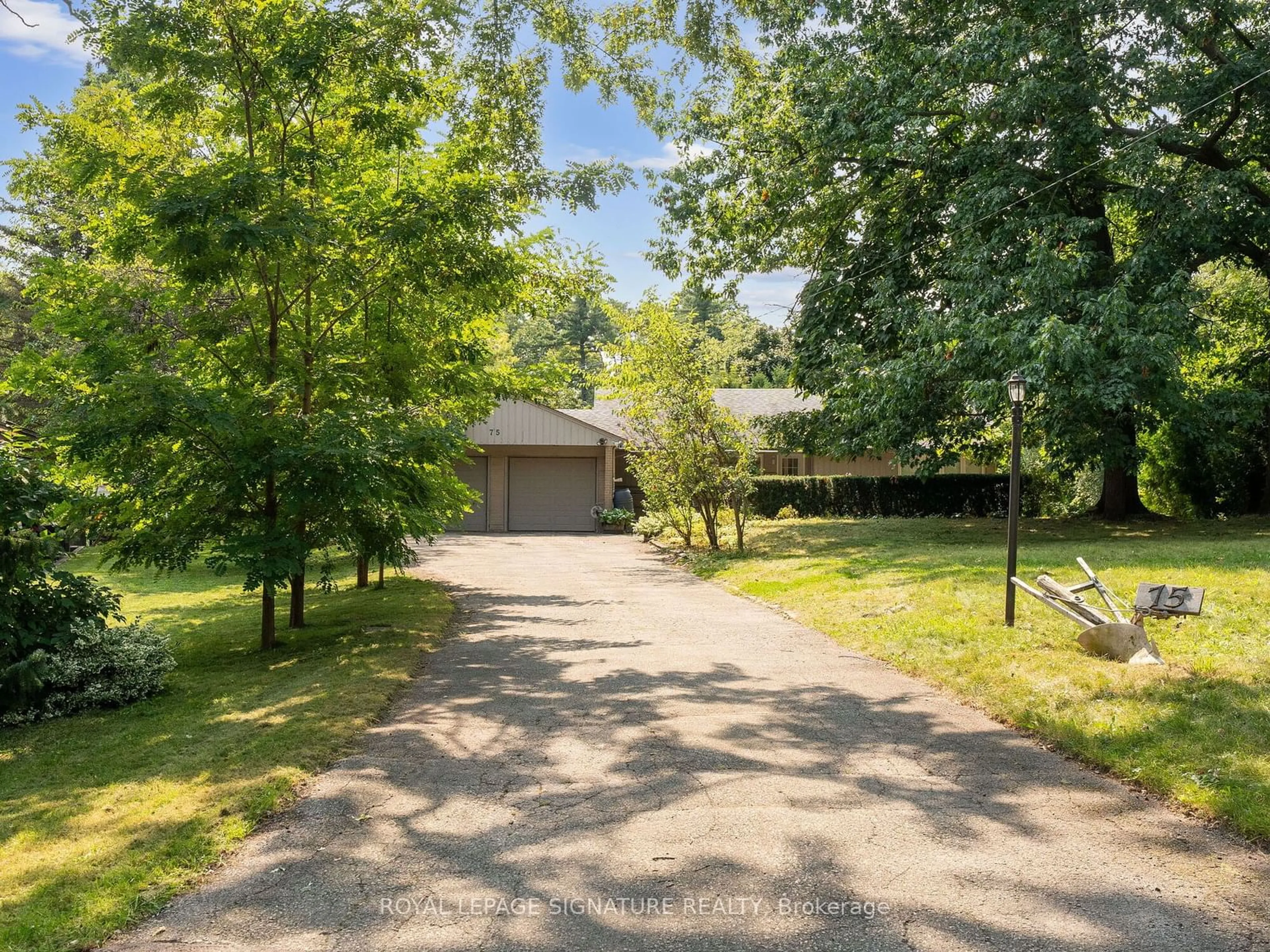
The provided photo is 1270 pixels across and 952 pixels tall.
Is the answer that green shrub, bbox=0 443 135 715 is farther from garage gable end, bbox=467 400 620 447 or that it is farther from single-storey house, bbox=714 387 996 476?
single-storey house, bbox=714 387 996 476

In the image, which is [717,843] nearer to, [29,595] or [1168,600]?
[1168,600]

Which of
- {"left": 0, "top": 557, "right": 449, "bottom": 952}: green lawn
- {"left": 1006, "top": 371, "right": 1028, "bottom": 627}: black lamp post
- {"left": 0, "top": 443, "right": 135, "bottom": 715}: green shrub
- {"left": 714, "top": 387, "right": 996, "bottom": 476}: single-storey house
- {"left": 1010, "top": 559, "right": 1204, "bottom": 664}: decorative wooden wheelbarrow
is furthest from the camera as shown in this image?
{"left": 714, "top": 387, "right": 996, "bottom": 476}: single-storey house

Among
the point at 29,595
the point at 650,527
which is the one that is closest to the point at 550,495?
the point at 650,527

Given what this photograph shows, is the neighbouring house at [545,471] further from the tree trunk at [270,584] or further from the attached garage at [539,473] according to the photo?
the tree trunk at [270,584]

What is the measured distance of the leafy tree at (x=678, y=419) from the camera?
58.1 feet

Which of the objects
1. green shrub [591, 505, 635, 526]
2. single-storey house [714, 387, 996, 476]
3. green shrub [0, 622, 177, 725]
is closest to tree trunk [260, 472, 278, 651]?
green shrub [0, 622, 177, 725]

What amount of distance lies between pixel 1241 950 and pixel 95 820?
508 cm

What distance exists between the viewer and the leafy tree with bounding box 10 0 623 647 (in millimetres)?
8312

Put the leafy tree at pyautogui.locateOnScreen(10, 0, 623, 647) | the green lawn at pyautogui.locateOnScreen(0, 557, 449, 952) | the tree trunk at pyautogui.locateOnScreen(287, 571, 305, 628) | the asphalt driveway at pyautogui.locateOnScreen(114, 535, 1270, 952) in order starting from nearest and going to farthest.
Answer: the asphalt driveway at pyautogui.locateOnScreen(114, 535, 1270, 952) → the green lawn at pyautogui.locateOnScreen(0, 557, 449, 952) → the leafy tree at pyautogui.locateOnScreen(10, 0, 623, 647) → the tree trunk at pyautogui.locateOnScreen(287, 571, 305, 628)

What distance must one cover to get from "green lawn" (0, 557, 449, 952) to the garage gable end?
55.2 ft

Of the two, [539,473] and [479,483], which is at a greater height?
[539,473]

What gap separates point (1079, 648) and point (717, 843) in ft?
16.5

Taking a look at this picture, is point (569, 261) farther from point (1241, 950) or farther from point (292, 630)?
point (1241, 950)

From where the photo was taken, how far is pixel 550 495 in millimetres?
28859
